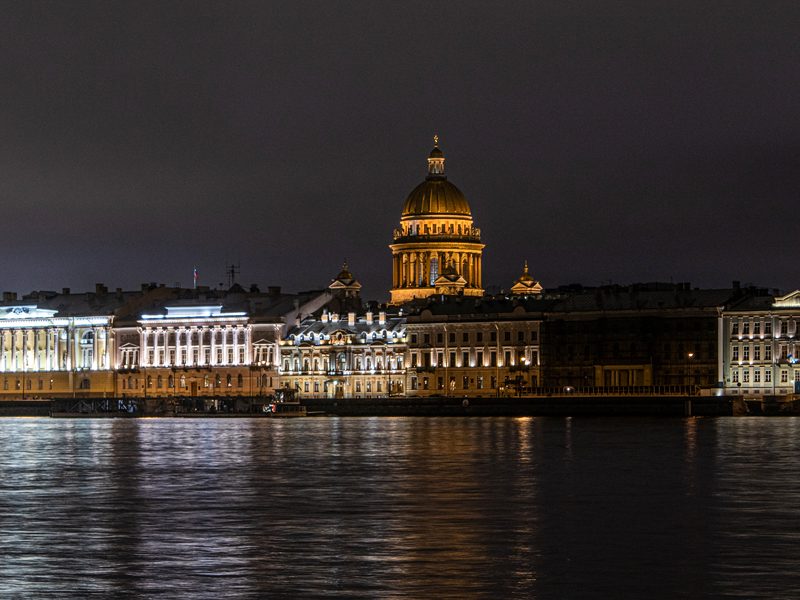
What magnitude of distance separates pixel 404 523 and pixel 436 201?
10578cm

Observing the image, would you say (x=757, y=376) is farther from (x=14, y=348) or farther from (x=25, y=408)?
(x=14, y=348)

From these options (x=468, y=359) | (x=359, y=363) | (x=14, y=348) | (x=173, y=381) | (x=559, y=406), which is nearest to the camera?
(x=559, y=406)

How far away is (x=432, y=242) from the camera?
128 m

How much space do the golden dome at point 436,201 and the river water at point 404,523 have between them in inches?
3224

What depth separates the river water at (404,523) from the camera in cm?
1877

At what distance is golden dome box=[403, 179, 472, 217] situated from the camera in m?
130

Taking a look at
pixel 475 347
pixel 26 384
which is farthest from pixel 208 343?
pixel 475 347

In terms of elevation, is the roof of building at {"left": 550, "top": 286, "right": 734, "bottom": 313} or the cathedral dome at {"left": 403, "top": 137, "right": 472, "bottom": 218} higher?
the cathedral dome at {"left": 403, "top": 137, "right": 472, "bottom": 218}

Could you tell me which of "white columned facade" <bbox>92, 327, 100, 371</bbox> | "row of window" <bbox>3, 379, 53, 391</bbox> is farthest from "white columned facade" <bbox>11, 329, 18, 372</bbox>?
"white columned facade" <bbox>92, 327, 100, 371</bbox>

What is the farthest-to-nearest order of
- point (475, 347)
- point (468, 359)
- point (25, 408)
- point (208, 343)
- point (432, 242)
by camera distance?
point (432, 242) < point (208, 343) < point (25, 408) < point (468, 359) < point (475, 347)

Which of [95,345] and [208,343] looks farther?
[95,345]

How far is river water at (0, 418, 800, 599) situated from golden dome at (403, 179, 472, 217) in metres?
81.9

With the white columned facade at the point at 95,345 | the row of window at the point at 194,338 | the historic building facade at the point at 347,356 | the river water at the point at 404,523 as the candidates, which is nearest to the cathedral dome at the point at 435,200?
the historic building facade at the point at 347,356

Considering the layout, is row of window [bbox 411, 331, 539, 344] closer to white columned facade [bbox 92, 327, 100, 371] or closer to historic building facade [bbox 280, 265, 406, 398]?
historic building facade [bbox 280, 265, 406, 398]
